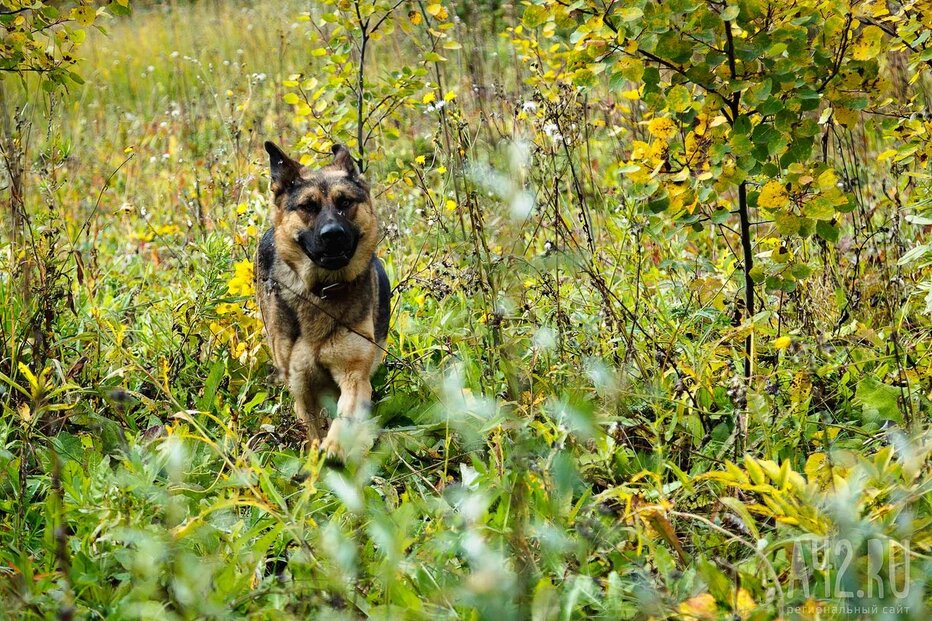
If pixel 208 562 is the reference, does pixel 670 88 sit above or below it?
above

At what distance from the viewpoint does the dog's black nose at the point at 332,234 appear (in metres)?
4.00

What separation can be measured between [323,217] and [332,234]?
0.47ft

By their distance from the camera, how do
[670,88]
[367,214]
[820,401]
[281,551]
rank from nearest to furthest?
[281,551] < [670,88] < [820,401] < [367,214]

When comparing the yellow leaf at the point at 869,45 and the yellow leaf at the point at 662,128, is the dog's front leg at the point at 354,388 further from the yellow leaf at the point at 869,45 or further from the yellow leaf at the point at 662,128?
the yellow leaf at the point at 869,45

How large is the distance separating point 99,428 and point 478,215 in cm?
169

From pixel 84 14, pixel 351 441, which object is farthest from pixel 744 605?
pixel 84 14

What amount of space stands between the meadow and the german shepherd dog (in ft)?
0.47

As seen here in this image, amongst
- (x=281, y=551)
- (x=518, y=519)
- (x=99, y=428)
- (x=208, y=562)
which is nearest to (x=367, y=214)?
(x=99, y=428)

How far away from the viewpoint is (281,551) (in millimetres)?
2689

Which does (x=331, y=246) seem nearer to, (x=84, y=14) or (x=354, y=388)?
(x=354, y=388)

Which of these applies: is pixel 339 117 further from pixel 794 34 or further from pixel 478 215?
pixel 794 34

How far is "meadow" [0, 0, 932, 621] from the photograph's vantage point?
2049 millimetres

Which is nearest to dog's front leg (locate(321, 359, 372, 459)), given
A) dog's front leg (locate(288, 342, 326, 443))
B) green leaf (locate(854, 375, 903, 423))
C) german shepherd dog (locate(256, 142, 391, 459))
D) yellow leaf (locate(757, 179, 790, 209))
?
german shepherd dog (locate(256, 142, 391, 459))

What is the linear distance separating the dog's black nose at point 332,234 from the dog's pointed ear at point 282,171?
466mm
